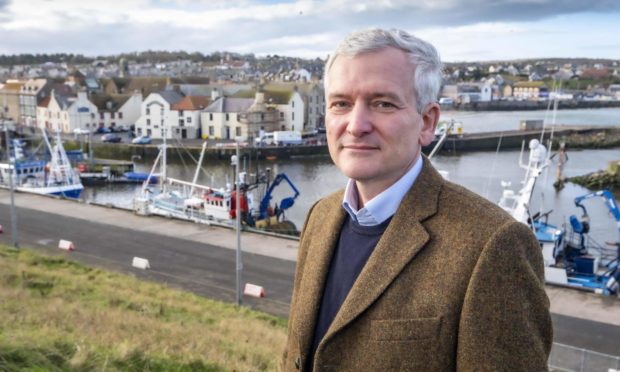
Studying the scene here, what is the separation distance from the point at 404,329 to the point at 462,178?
31.4 metres

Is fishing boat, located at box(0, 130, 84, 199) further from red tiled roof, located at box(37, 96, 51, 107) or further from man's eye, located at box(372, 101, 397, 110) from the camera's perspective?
man's eye, located at box(372, 101, 397, 110)

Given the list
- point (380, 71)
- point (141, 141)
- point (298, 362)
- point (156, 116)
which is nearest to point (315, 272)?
point (298, 362)

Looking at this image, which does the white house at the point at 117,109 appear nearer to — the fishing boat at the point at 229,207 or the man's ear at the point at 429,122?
the fishing boat at the point at 229,207

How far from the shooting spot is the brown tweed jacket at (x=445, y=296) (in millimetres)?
1408

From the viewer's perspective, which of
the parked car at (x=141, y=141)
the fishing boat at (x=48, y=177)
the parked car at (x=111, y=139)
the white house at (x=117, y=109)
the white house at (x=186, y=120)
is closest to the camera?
the fishing boat at (x=48, y=177)

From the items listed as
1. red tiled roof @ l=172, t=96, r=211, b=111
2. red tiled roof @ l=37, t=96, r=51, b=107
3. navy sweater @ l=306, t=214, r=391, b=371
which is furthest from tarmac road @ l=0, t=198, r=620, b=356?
red tiled roof @ l=37, t=96, r=51, b=107

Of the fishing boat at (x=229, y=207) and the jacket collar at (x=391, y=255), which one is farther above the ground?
the jacket collar at (x=391, y=255)

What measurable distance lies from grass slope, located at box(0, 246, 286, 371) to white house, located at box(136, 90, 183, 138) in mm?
33173

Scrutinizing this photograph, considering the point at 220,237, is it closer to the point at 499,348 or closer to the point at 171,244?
the point at 171,244

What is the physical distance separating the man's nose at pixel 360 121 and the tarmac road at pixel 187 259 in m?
9.48

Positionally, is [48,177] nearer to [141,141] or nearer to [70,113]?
[141,141]

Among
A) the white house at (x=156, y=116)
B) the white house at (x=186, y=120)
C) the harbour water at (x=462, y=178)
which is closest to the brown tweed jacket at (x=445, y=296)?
the harbour water at (x=462, y=178)

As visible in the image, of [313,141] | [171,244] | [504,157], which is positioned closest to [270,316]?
[171,244]

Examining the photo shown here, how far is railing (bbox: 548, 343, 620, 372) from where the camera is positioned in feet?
26.0
